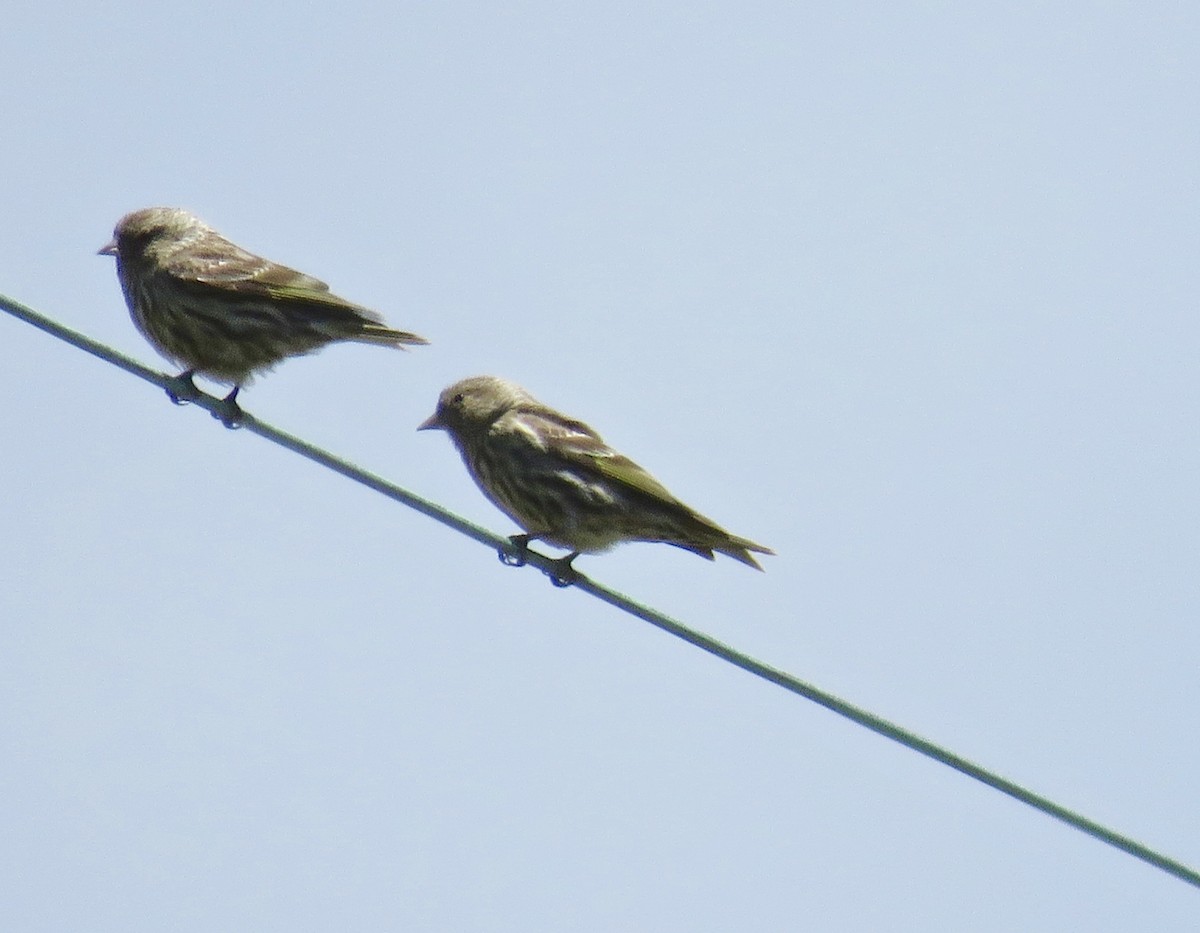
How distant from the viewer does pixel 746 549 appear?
9.23 m

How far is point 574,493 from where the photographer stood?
9.77 meters

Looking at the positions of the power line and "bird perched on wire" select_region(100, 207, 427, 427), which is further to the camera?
"bird perched on wire" select_region(100, 207, 427, 427)

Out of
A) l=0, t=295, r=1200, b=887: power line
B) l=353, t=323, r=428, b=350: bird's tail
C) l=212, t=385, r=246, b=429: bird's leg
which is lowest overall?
l=0, t=295, r=1200, b=887: power line

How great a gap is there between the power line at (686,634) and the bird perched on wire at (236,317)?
92.7 inches

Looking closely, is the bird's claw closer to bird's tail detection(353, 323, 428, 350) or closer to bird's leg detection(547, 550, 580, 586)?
bird's leg detection(547, 550, 580, 586)

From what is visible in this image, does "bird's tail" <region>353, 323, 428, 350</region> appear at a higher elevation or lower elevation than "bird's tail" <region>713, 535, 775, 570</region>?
higher

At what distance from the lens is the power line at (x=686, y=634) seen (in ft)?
17.7

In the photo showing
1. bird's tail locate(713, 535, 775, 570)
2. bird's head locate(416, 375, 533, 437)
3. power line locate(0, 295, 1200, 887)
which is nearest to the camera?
power line locate(0, 295, 1200, 887)

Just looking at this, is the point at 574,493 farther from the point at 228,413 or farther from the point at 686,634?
the point at 686,634

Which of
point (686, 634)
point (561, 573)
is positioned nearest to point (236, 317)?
point (561, 573)

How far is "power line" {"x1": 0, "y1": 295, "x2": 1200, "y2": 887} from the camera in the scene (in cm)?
540

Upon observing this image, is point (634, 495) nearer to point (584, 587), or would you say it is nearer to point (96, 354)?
point (584, 587)

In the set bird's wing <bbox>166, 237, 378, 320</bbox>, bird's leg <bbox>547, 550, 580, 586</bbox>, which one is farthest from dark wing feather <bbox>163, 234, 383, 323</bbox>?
bird's leg <bbox>547, 550, 580, 586</bbox>

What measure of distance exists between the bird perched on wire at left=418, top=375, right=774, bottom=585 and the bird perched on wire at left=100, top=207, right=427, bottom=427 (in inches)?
37.1
